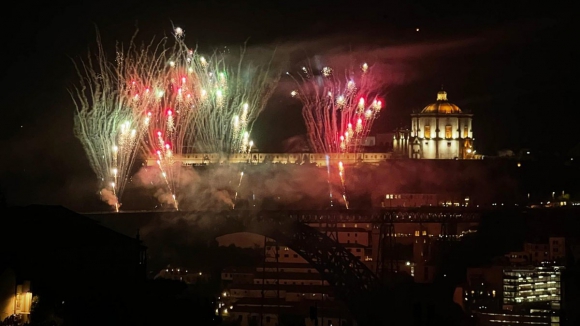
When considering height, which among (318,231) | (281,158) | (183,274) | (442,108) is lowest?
(183,274)

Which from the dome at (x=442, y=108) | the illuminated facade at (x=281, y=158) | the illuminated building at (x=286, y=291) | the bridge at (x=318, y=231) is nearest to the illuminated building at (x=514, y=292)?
the bridge at (x=318, y=231)

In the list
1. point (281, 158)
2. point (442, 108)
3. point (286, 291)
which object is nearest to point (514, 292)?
point (286, 291)

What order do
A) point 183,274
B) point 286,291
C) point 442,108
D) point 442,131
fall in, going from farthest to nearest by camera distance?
point 442,108 < point 442,131 < point 183,274 < point 286,291

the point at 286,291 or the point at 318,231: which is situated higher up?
the point at 318,231

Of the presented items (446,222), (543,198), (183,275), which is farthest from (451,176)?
Answer: (183,275)

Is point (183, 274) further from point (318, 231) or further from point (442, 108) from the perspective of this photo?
point (442, 108)

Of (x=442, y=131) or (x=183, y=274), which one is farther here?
(x=442, y=131)

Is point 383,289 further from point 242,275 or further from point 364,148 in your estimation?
point 364,148
